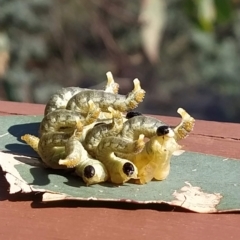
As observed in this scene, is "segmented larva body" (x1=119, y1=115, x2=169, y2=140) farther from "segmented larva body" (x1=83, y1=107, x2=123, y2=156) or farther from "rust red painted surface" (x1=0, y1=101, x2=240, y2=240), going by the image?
"rust red painted surface" (x1=0, y1=101, x2=240, y2=240)

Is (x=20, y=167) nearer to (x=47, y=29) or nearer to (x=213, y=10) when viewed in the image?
(x=213, y=10)

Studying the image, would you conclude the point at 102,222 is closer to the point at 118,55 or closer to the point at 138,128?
the point at 138,128

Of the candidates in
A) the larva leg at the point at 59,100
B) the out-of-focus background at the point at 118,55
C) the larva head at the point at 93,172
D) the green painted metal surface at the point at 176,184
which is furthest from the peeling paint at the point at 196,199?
the out-of-focus background at the point at 118,55

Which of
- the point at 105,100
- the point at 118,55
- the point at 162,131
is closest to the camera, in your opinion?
the point at 162,131

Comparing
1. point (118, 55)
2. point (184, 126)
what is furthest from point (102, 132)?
point (118, 55)

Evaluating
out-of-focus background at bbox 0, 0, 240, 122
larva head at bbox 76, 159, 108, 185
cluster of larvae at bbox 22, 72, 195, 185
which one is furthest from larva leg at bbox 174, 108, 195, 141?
out-of-focus background at bbox 0, 0, 240, 122

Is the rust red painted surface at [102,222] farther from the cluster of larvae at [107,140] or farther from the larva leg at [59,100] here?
the larva leg at [59,100]

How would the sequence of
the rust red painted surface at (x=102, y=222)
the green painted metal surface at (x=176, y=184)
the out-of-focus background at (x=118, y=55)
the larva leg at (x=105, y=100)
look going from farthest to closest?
the out-of-focus background at (x=118, y=55), the larva leg at (x=105, y=100), the green painted metal surface at (x=176, y=184), the rust red painted surface at (x=102, y=222)

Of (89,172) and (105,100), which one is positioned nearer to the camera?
(89,172)
